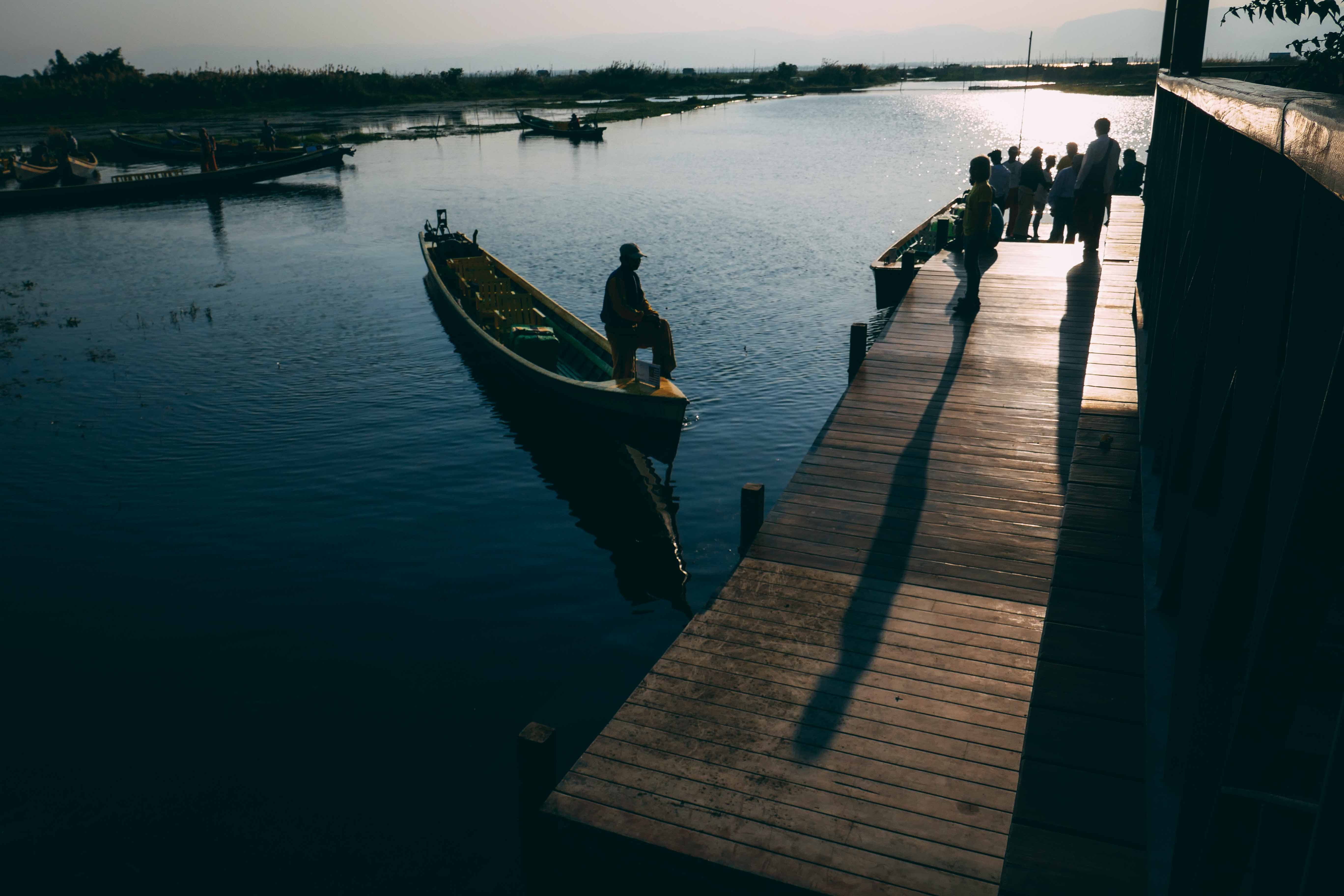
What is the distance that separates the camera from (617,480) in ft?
43.9

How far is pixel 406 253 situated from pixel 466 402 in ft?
52.9

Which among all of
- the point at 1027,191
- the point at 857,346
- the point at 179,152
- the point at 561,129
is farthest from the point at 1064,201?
the point at 561,129

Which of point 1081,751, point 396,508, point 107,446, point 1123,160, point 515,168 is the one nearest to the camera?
point 1081,751

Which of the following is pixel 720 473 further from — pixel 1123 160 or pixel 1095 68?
pixel 1095 68

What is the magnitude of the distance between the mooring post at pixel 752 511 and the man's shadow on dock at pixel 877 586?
1.18 metres

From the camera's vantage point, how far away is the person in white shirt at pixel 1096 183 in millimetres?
14844

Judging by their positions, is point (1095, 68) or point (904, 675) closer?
point (904, 675)

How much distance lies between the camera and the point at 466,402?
1686 cm

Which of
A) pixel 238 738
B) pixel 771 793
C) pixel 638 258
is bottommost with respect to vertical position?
pixel 238 738

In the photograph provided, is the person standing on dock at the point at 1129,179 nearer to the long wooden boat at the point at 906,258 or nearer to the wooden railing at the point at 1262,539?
the long wooden boat at the point at 906,258

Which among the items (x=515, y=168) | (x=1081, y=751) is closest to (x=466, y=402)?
(x=1081, y=751)

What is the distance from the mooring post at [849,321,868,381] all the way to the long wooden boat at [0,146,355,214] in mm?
40681

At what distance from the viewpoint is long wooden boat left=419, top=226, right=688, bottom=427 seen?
38.8 ft

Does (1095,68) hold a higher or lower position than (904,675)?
higher
